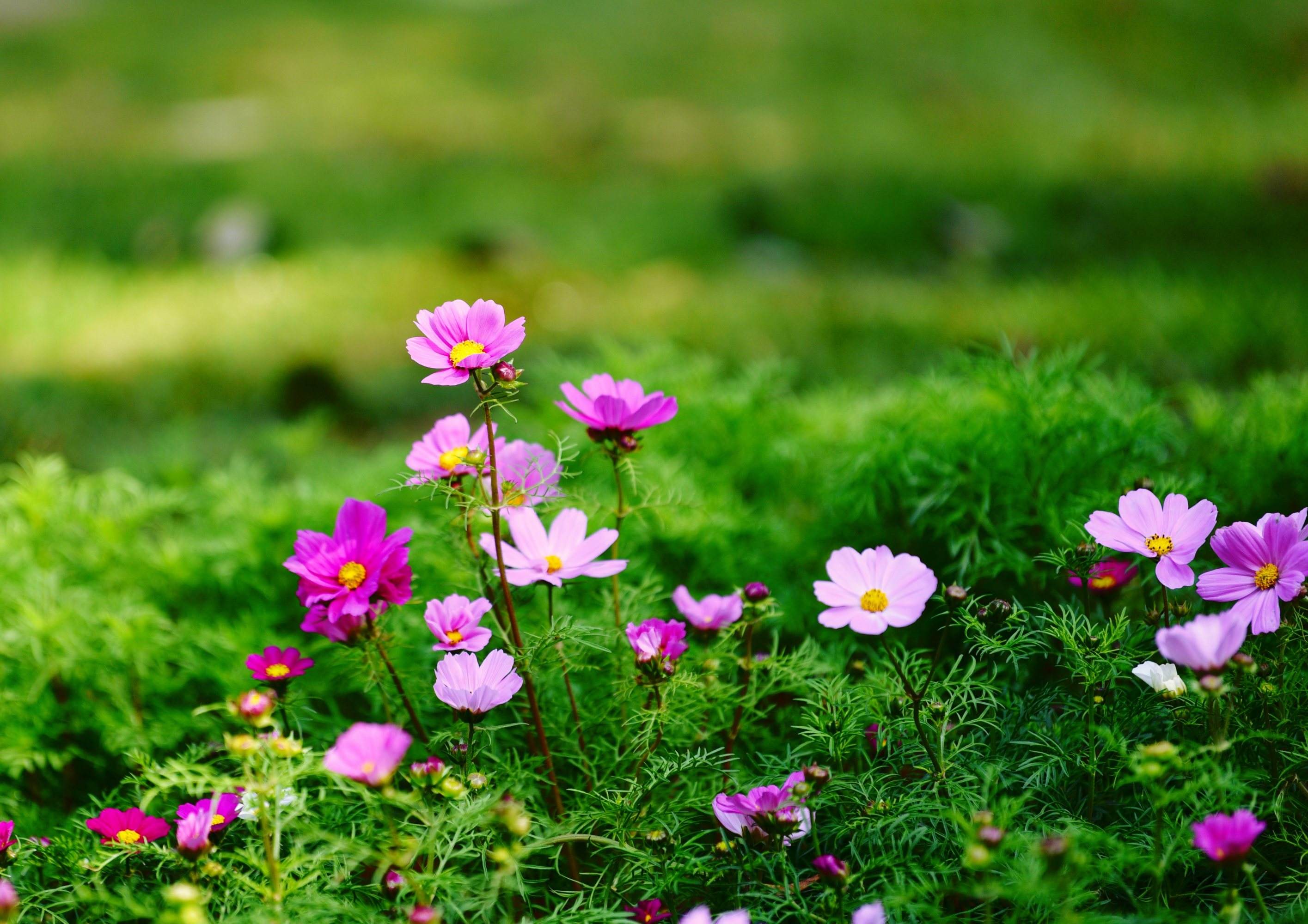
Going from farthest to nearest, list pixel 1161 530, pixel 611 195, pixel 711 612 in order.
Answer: pixel 611 195 → pixel 711 612 → pixel 1161 530

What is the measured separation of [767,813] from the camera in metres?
0.90

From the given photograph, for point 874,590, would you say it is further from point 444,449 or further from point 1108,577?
point 444,449

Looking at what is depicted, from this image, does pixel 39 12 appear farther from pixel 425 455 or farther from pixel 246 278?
pixel 425 455

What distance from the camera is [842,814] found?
1.00 m

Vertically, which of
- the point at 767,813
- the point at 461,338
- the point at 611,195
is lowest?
the point at 611,195

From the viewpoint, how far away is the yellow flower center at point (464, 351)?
0.90 m

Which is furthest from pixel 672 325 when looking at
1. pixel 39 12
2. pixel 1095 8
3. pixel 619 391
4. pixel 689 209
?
pixel 39 12

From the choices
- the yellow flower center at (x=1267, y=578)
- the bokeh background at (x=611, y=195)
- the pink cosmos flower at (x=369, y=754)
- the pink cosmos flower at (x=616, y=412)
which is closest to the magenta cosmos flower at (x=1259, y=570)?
the yellow flower center at (x=1267, y=578)

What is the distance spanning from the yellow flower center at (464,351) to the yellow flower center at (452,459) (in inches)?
4.6

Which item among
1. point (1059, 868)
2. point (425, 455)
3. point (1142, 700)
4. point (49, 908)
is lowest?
point (49, 908)

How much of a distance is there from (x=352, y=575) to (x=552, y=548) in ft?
0.75

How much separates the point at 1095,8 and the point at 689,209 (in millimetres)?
3555

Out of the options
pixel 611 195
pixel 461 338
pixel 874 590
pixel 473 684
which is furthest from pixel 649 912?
pixel 611 195

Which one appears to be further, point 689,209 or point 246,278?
point 689,209
